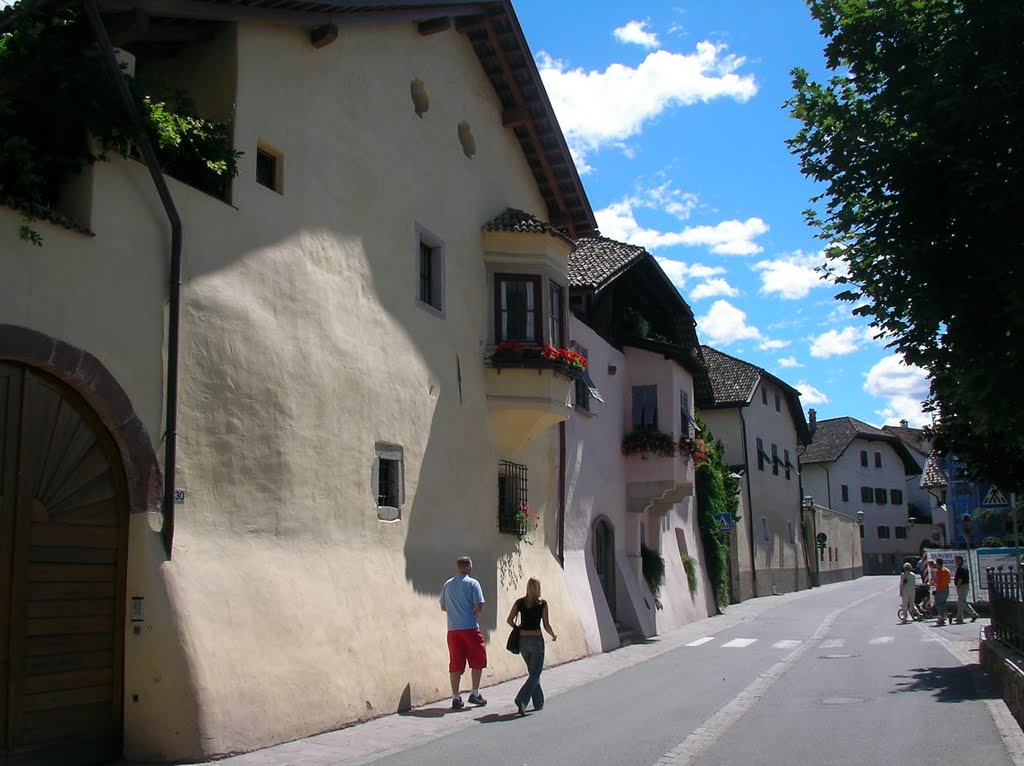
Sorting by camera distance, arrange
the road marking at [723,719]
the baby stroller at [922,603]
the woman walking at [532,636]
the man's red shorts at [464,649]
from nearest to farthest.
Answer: the road marking at [723,719] → the woman walking at [532,636] → the man's red shorts at [464,649] → the baby stroller at [922,603]

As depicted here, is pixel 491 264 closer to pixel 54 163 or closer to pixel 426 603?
pixel 426 603

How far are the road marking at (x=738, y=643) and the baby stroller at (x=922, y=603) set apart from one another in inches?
279

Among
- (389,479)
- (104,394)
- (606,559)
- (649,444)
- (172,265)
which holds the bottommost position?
(606,559)

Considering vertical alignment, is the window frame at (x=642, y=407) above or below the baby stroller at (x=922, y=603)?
above

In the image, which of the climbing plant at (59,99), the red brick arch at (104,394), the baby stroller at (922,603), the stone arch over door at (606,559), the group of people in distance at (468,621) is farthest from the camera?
the baby stroller at (922,603)

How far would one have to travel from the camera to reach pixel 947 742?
10.1 m

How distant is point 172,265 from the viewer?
10133 millimetres

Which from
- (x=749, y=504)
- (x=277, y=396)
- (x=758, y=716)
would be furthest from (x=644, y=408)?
(x=749, y=504)

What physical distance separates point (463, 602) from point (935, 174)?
751 cm

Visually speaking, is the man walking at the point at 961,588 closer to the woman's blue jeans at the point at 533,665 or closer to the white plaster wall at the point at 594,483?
the white plaster wall at the point at 594,483

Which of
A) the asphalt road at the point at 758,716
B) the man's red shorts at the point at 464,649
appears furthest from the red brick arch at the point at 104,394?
the man's red shorts at the point at 464,649

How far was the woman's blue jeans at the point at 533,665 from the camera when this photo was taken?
1230 centimetres

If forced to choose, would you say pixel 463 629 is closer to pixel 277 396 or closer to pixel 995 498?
pixel 277 396

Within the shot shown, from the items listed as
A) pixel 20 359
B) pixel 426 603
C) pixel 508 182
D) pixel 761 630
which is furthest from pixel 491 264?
pixel 761 630
